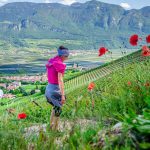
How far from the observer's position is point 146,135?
3.37 meters

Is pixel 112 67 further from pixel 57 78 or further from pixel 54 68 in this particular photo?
pixel 54 68

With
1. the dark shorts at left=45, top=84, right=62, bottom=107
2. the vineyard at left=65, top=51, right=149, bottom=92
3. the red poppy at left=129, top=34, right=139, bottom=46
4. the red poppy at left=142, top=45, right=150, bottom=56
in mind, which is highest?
the vineyard at left=65, top=51, right=149, bottom=92

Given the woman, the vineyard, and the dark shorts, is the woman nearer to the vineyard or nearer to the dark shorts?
the dark shorts

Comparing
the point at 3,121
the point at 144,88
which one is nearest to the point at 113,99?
the point at 144,88

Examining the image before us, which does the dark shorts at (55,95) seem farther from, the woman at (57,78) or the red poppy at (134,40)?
the red poppy at (134,40)

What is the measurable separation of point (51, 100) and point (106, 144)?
13.7ft

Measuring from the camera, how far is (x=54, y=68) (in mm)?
7258

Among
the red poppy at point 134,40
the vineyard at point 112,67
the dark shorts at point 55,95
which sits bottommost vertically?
the dark shorts at point 55,95

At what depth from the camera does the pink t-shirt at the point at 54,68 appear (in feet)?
23.6

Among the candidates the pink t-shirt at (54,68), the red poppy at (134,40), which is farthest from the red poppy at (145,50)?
the pink t-shirt at (54,68)

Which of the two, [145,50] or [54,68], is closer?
[145,50]

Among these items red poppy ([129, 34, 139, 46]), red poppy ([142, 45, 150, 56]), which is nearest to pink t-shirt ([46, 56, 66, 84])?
red poppy ([142, 45, 150, 56])

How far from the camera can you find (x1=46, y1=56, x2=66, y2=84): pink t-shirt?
7184 millimetres

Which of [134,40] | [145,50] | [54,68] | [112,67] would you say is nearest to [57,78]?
[54,68]
